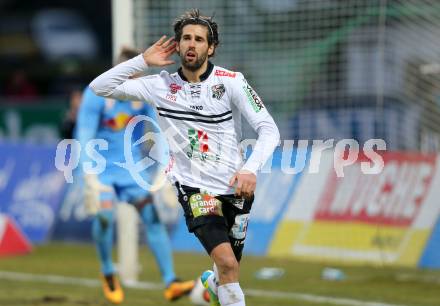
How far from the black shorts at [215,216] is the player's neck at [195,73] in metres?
0.77

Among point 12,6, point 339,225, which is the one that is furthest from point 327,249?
point 12,6

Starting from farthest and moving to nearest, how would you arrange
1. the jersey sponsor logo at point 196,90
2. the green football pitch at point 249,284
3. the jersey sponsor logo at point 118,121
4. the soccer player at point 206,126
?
the jersey sponsor logo at point 118,121, the green football pitch at point 249,284, the jersey sponsor logo at point 196,90, the soccer player at point 206,126

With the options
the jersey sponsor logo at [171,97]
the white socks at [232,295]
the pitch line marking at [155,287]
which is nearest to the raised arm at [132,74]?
the jersey sponsor logo at [171,97]

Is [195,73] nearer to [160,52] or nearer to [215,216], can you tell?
[160,52]

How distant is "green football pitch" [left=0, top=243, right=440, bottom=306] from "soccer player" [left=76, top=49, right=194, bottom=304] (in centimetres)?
44

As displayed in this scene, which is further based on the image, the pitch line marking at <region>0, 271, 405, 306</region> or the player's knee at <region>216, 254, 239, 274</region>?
the pitch line marking at <region>0, 271, 405, 306</region>

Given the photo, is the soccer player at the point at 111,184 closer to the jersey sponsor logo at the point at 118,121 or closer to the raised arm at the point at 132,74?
the jersey sponsor logo at the point at 118,121

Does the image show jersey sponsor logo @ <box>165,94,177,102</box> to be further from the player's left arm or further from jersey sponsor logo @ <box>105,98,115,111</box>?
jersey sponsor logo @ <box>105,98,115,111</box>

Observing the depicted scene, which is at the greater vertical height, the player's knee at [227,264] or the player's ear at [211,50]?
the player's ear at [211,50]

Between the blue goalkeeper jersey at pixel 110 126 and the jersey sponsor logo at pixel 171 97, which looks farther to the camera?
the blue goalkeeper jersey at pixel 110 126

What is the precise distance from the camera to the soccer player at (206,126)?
Result: 8430 mm

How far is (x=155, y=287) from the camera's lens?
1286 centimetres

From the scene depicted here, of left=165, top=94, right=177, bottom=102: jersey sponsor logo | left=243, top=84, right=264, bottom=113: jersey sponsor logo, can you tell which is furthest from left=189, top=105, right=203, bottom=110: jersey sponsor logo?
left=243, top=84, right=264, bottom=113: jersey sponsor logo

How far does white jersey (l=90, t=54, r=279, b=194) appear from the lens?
335 inches
